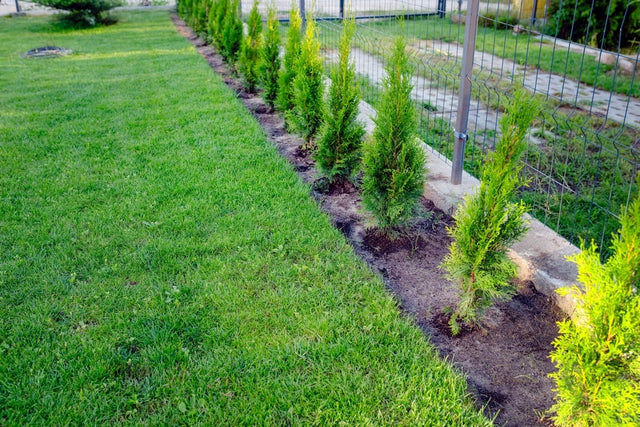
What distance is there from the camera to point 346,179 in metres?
5.08

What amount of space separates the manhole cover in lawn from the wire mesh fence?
6.23 m

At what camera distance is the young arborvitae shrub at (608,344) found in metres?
2.04

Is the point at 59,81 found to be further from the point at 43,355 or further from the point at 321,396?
the point at 321,396

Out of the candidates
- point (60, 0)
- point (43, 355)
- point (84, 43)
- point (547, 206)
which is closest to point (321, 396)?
point (43, 355)

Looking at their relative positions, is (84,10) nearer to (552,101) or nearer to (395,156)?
(552,101)

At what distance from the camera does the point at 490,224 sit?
9.40 ft

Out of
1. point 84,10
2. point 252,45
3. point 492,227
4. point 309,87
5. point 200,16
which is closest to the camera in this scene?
point 492,227

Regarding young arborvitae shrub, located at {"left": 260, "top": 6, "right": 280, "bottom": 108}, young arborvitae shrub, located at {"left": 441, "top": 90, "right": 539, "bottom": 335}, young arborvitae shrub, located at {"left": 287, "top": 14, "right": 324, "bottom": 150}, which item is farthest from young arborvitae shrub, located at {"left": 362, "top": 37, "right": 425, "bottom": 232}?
young arborvitae shrub, located at {"left": 260, "top": 6, "right": 280, "bottom": 108}

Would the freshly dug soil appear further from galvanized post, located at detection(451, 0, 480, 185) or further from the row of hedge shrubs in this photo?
galvanized post, located at detection(451, 0, 480, 185)

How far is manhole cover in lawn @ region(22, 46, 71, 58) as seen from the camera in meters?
11.6

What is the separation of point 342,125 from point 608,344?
→ 3133 millimetres

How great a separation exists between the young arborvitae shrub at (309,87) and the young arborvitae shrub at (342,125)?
71cm

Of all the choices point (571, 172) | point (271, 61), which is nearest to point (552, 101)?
point (571, 172)

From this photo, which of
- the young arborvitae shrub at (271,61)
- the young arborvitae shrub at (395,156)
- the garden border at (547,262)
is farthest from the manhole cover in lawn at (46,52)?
the garden border at (547,262)
